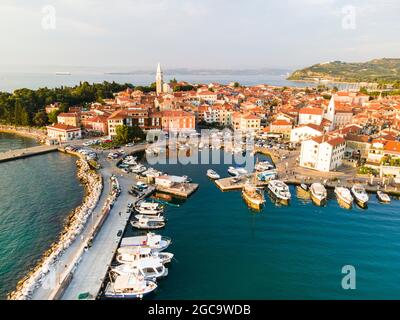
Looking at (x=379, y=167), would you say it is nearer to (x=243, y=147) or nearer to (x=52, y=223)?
(x=243, y=147)

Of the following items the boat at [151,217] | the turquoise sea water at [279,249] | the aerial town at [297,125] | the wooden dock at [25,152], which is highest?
the aerial town at [297,125]

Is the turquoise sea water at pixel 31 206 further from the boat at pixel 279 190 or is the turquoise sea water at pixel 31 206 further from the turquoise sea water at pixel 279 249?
the boat at pixel 279 190

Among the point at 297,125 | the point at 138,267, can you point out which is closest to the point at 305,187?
the point at 138,267

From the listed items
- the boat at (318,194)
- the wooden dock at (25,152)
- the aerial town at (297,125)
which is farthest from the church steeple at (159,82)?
the boat at (318,194)

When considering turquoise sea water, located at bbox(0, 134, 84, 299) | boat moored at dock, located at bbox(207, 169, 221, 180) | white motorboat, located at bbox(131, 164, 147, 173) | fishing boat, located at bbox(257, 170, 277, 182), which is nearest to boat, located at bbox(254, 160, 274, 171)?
fishing boat, located at bbox(257, 170, 277, 182)

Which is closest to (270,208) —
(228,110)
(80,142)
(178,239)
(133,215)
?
(178,239)

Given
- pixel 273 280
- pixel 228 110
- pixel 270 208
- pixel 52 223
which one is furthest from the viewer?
pixel 228 110

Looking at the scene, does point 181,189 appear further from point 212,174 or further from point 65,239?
point 65,239
